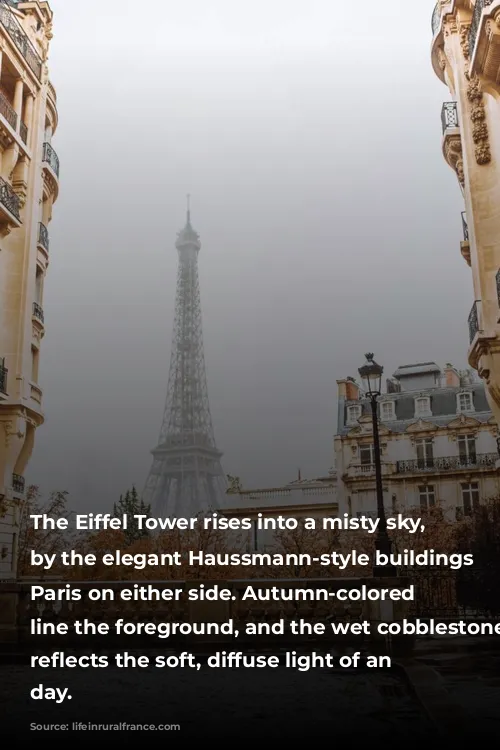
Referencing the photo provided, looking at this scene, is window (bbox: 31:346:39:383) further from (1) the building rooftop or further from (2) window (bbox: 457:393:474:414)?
(1) the building rooftop

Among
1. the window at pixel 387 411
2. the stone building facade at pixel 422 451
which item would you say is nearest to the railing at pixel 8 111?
the stone building facade at pixel 422 451

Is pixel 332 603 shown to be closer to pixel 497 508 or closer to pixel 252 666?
pixel 252 666

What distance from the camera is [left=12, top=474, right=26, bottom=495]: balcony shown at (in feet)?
88.0

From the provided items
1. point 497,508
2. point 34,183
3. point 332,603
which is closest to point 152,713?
point 332,603

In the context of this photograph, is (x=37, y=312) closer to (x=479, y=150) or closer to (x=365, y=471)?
(x=479, y=150)

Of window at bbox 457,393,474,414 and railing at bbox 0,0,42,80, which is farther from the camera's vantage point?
window at bbox 457,393,474,414

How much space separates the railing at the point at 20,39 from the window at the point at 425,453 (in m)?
33.5

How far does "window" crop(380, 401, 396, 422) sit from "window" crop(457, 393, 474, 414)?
15.6 ft

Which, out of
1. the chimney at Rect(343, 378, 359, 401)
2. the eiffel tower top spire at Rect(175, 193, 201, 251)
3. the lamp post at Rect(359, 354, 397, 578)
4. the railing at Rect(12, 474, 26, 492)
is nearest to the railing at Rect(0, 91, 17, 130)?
the railing at Rect(12, 474, 26, 492)

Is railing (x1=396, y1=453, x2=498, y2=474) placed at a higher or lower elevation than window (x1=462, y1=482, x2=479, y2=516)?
higher

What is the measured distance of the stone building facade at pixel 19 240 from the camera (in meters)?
25.6

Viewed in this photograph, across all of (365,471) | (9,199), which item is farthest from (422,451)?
(9,199)

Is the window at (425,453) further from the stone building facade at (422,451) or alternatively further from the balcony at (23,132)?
the balcony at (23,132)

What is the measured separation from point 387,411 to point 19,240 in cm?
3334
